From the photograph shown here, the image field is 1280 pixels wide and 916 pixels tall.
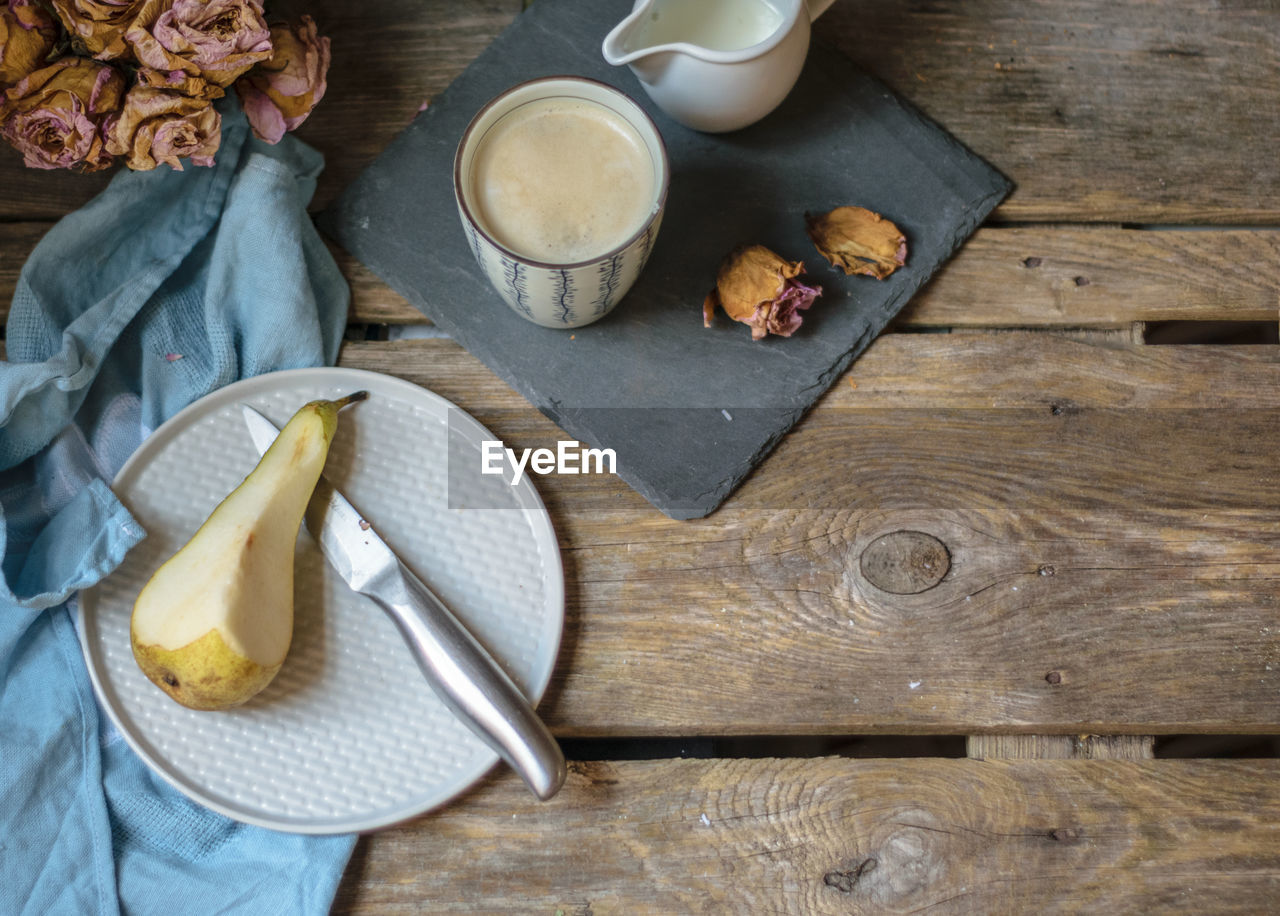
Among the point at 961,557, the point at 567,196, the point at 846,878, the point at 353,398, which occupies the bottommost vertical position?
the point at 846,878

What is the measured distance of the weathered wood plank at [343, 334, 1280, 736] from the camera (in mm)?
568

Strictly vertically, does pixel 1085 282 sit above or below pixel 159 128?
below

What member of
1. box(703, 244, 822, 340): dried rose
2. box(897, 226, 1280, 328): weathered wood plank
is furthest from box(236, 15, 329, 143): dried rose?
box(897, 226, 1280, 328): weathered wood plank

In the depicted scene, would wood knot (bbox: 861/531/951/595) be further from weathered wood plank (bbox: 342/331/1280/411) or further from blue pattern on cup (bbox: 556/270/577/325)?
blue pattern on cup (bbox: 556/270/577/325)

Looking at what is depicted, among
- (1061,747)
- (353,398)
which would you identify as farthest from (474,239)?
(1061,747)

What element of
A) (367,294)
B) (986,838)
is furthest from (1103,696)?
(367,294)

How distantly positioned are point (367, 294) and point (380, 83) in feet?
0.47

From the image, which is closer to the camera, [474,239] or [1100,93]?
[474,239]

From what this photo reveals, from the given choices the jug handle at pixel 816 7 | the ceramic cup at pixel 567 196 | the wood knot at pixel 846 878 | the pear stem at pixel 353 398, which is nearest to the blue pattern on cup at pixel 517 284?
the ceramic cup at pixel 567 196

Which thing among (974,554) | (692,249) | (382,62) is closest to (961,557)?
(974,554)

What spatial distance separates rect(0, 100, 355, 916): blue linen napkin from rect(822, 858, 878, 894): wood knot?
276 mm

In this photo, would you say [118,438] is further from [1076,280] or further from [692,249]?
[1076,280]

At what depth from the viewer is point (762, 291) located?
1.83 feet

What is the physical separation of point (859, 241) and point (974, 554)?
8.0 inches
